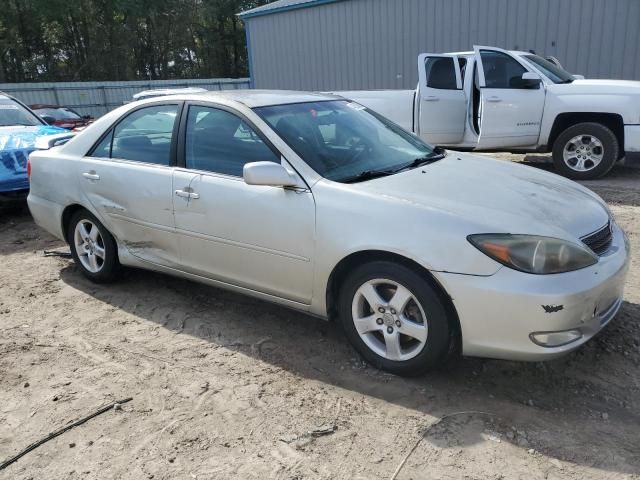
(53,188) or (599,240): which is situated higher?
(53,188)

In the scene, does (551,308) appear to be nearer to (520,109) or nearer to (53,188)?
(53,188)

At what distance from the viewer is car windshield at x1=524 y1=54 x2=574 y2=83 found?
26.3 feet

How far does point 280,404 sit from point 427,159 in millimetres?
1912

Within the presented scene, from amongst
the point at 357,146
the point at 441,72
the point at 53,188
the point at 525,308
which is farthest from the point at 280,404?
the point at 441,72

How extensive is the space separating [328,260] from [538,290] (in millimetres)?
1104

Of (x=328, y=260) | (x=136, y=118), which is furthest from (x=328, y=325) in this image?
(x=136, y=118)

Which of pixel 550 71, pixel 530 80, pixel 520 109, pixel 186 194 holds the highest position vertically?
pixel 550 71

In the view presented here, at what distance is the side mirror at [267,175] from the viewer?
3092 millimetres

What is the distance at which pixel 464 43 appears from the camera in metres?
13.8

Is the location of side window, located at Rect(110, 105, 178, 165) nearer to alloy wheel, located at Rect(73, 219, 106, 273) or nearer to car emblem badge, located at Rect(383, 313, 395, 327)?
alloy wheel, located at Rect(73, 219, 106, 273)

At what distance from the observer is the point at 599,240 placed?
2.93 metres

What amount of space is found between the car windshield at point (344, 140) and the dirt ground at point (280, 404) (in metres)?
1.14

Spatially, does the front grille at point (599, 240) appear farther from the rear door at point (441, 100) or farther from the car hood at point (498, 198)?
the rear door at point (441, 100)

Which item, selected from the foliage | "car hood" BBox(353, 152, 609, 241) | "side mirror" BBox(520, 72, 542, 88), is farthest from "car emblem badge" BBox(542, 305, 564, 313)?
the foliage
